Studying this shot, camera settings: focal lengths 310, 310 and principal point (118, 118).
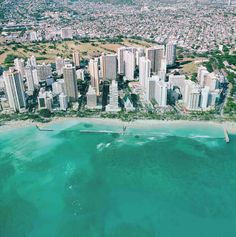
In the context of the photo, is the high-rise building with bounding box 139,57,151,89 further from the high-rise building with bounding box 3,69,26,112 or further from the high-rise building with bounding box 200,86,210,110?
the high-rise building with bounding box 3,69,26,112

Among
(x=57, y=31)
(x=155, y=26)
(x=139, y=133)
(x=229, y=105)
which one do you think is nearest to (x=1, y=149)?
(x=139, y=133)

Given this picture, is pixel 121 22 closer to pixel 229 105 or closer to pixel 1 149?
pixel 229 105

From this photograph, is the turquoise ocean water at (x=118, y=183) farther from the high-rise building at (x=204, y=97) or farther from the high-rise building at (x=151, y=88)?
the high-rise building at (x=151, y=88)

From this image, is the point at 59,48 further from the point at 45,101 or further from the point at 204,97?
the point at 204,97

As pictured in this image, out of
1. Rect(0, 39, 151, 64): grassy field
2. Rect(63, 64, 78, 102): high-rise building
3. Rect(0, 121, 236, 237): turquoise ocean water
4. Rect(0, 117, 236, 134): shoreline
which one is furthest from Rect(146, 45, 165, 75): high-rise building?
Rect(0, 121, 236, 237): turquoise ocean water

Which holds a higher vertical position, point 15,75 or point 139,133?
point 15,75

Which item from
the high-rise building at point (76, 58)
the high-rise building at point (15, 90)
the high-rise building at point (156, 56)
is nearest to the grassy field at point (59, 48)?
the high-rise building at point (76, 58)

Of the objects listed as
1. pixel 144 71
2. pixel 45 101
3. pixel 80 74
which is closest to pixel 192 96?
pixel 144 71
